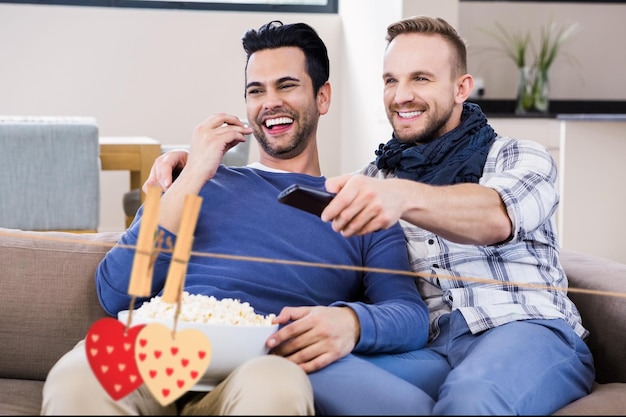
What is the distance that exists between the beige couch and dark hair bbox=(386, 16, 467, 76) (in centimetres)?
67

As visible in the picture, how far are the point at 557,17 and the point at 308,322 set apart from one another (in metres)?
4.96

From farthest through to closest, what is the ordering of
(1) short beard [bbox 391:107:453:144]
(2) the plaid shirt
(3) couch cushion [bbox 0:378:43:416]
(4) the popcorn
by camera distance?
(1) short beard [bbox 391:107:453:144]
(2) the plaid shirt
(3) couch cushion [bbox 0:378:43:416]
(4) the popcorn

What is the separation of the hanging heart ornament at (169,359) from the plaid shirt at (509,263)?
667 millimetres

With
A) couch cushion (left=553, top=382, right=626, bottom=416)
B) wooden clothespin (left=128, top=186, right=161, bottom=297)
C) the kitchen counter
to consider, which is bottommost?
couch cushion (left=553, top=382, right=626, bottom=416)

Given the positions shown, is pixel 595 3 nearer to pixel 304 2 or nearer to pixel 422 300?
pixel 304 2

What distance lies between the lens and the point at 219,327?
164 centimetres

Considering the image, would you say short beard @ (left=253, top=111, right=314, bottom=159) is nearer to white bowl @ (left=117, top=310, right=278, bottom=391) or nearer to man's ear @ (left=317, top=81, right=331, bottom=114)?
man's ear @ (left=317, top=81, right=331, bottom=114)

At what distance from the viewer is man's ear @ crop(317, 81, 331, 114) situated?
2.45m

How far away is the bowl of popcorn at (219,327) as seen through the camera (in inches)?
64.7

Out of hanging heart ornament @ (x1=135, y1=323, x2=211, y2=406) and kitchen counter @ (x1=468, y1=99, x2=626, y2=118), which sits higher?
kitchen counter @ (x1=468, y1=99, x2=626, y2=118)

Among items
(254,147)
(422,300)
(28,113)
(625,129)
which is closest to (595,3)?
(625,129)

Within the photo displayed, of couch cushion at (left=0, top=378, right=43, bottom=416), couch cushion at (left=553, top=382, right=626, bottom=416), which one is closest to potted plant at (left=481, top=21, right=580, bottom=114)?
couch cushion at (left=553, top=382, right=626, bottom=416)

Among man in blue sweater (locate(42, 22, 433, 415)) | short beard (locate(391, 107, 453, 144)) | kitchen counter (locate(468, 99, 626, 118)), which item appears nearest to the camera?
man in blue sweater (locate(42, 22, 433, 415))

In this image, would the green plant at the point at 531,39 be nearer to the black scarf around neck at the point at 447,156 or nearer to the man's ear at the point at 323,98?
the man's ear at the point at 323,98
